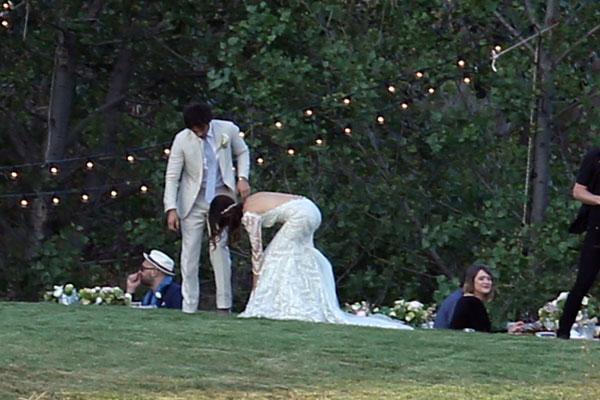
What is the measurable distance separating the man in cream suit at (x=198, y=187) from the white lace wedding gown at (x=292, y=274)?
340 millimetres

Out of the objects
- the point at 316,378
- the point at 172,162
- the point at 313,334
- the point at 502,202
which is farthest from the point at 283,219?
the point at 502,202

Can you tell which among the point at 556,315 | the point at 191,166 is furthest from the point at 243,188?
the point at 556,315

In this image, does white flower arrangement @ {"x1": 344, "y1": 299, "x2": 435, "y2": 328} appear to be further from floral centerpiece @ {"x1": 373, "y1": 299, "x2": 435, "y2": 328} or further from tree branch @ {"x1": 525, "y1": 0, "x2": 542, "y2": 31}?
tree branch @ {"x1": 525, "y1": 0, "x2": 542, "y2": 31}

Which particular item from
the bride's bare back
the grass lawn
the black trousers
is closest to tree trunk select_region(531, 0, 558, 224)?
the bride's bare back

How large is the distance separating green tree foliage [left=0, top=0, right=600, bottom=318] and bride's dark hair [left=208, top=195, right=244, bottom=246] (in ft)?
Answer: 19.1

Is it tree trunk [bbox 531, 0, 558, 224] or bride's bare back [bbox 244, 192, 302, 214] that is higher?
tree trunk [bbox 531, 0, 558, 224]

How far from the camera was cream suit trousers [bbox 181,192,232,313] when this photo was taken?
15.4 m

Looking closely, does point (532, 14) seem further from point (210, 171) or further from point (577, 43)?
point (210, 171)

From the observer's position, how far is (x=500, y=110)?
73.7 ft

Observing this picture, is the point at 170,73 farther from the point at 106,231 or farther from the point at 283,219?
the point at 283,219

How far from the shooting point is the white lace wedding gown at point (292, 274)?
49.2 ft

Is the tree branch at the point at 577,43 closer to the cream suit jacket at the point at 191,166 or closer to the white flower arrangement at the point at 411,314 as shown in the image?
the white flower arrangement at the point at 411,314

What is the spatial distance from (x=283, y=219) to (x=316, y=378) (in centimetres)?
429

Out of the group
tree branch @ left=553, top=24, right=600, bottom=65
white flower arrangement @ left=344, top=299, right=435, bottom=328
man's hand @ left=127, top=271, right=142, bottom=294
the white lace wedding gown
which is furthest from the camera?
tree branch @ left=553, top=24, right=600, bottom=65
